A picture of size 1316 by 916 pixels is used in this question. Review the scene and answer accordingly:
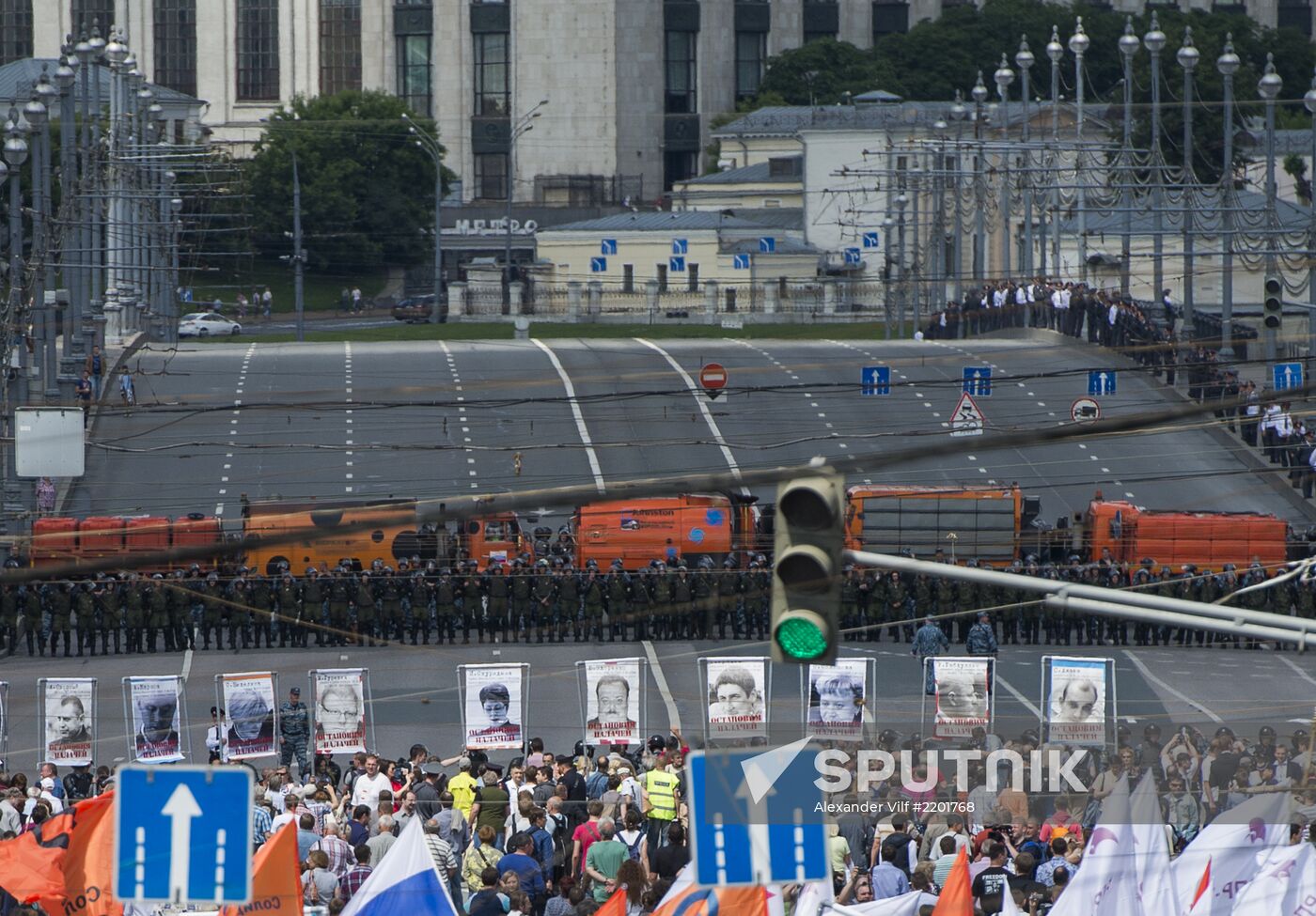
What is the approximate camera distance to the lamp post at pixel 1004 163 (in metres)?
64.3

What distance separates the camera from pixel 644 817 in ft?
68.7

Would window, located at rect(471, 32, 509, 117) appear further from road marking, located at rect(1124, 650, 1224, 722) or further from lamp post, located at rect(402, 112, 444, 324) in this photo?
road marking, located at rect(1124, 650, 1224, 722)

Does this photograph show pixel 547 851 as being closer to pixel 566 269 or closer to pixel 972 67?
pixel 566 269

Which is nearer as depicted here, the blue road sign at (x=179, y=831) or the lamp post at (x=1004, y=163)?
the blue road sign at (x=179, y=831)

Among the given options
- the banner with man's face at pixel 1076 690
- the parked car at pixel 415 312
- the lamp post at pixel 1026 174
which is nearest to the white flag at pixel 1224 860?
the banner with man's face at pixel 1076 690

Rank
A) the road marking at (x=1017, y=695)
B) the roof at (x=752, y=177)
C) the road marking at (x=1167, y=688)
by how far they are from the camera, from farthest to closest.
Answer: the roof at (x=752, y=177)
the road marking at (x=1017, y=695)
the road marking at (x=1167, y=688)

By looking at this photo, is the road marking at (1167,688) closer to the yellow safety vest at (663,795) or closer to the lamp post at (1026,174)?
the yellow safety vest at (663,795)

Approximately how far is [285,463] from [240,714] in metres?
23.6

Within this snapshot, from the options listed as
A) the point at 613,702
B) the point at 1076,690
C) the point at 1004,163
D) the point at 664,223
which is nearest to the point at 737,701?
the point at 613,702

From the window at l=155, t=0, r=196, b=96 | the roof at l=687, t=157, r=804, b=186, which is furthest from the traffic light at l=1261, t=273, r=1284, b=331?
the window at l=155, t=0, r=196, b=96

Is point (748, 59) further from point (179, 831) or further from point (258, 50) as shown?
point (179, 831)

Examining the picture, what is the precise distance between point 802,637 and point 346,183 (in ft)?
303

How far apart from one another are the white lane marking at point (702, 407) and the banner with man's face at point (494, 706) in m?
15.7

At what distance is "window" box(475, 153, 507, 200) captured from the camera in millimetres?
123562
